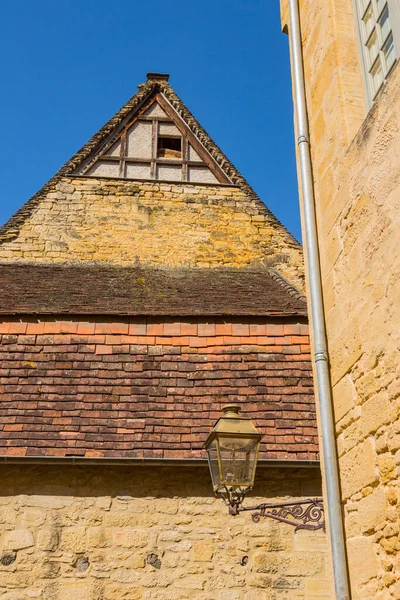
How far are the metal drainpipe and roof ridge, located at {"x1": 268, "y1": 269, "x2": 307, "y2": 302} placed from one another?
3.36 metres

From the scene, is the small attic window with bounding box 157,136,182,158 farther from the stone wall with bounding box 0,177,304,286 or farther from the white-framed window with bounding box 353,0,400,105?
the white-framed window with bounding box 353,0,400,105

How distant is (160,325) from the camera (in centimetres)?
687

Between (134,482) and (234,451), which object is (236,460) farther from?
(134,482)

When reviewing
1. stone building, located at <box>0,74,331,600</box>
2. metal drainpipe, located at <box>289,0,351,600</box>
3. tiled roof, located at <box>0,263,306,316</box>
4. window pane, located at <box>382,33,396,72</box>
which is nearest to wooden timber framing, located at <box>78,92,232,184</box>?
tiled roof, located at <box>0,263,306,316</box>

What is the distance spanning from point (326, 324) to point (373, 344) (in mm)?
708

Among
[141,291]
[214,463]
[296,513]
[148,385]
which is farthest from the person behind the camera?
[141,291]

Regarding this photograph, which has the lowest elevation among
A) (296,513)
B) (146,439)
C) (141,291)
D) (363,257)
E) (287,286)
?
(296,513)

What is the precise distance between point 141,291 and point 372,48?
4892mm

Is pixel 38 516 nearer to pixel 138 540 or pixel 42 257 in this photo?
pixel 138 540

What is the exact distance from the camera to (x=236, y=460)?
4457mm

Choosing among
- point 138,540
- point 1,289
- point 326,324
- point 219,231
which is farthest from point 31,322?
point 219,231

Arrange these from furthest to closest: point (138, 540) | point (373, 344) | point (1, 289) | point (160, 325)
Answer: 1. point (1, 289)
2. point (160, 325)
3. point (138, 540)
4. point (373, 344)

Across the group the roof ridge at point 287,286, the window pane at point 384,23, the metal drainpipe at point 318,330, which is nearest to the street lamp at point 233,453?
the metal drainpipe at point 318,330

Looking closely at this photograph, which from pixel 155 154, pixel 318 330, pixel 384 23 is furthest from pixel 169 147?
pixel 318 330
